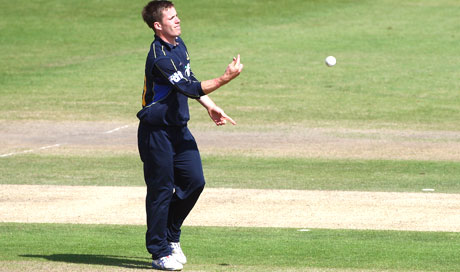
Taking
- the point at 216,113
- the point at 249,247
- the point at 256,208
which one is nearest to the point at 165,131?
the point at 216,113

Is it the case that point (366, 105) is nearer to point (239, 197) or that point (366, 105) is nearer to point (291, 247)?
point (239, 197)

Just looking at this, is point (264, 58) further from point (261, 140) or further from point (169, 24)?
point (169, 24)

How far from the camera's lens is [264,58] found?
32.5 metres

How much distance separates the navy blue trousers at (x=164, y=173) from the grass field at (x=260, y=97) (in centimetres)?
32

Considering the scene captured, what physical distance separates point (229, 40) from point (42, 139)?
16.5 metres

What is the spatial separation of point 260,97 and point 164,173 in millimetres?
18045

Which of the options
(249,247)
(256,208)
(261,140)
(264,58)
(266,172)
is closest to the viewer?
(249,247)

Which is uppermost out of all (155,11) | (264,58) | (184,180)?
(155,11)

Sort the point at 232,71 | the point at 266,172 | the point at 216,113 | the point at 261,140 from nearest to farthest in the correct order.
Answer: the point at 232,71 → the point at 216,113 → the point at 266,172 → the point at 261,140

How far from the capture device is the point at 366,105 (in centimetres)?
Result: 2502

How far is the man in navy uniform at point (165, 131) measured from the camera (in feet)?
27.6

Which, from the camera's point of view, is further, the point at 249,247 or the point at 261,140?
the point at 261,140

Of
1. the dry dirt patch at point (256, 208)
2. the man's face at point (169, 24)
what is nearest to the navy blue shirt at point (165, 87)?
the man's face at point (169, 24)

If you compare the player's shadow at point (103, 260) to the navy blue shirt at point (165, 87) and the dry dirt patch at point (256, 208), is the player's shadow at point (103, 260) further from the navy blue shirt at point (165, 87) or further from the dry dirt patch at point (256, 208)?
the dry dirt patch at point (256, 208)
